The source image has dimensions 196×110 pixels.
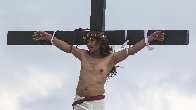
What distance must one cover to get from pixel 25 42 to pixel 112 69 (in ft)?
3.49

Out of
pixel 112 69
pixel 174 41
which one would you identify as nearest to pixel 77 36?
pixel 112 69

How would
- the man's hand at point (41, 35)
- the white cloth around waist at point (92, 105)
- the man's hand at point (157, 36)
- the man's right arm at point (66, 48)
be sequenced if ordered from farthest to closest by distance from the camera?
the man's hand at point (41, 35) < the man's right arm at point (66, 48) < the man's hand at point (157, 36) < the white cloth around waist at point (92, 105)

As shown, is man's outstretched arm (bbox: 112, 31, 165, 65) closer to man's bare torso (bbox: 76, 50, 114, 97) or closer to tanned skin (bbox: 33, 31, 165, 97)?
tanned skin (bbox: 33, 31, 165, 97)

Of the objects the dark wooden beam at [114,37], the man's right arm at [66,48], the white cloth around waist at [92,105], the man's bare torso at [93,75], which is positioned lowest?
the white cloth around waist at [92,105]

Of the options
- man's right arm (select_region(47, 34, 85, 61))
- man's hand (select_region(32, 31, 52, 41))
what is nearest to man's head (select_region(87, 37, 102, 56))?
man's right arm (select_region(47, 34, 85, 61))

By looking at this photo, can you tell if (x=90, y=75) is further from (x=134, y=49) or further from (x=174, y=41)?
(x=174, y=41)

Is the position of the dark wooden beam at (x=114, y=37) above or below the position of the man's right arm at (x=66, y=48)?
above

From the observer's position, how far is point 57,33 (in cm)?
457

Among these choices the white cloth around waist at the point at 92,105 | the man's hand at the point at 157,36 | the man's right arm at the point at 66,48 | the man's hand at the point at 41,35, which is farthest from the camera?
the man's hand at the point at 41,35

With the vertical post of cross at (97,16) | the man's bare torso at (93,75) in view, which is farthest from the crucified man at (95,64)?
the vertical post of cross at (97,16)

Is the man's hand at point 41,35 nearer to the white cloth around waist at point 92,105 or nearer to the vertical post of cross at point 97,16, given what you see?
the vertical post of cross at point 97,16

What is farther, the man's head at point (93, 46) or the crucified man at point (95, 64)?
the man's head at point (93, 46)

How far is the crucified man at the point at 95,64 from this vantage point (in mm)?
4145

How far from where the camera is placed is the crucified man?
163 inches
